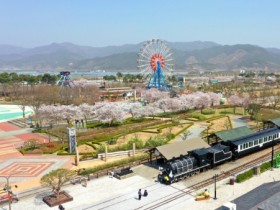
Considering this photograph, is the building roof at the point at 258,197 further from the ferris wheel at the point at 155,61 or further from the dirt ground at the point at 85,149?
the ferris wheel at the point at 155,61

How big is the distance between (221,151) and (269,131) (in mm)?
12845

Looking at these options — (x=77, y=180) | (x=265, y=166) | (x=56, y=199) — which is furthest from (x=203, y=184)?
(x=56, y=199)

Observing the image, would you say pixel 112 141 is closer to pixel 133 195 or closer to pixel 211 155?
pixel 211 155

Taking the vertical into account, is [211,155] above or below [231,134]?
below

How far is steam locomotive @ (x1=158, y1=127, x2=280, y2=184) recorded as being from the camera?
3158cm

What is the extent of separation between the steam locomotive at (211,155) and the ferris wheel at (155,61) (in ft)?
195

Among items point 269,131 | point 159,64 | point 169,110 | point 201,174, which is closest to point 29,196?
point 201,174

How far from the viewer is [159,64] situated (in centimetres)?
10081

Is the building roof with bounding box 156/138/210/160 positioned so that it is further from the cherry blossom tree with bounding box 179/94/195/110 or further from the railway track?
the cherry blossom tree with bounding box 179/94/195/110

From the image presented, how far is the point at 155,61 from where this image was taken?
10031 cm

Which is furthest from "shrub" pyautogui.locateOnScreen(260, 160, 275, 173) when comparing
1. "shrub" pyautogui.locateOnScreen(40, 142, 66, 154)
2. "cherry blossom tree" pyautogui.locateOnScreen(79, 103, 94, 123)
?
"cherry blossom tree" pyautogui.locateOnScreen(79, 103, 94, 123)

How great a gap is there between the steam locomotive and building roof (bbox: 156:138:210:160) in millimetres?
824

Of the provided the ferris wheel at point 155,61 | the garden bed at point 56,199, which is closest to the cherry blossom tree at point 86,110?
the ferris wheel at point 155,61

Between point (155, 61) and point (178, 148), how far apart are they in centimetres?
6751
